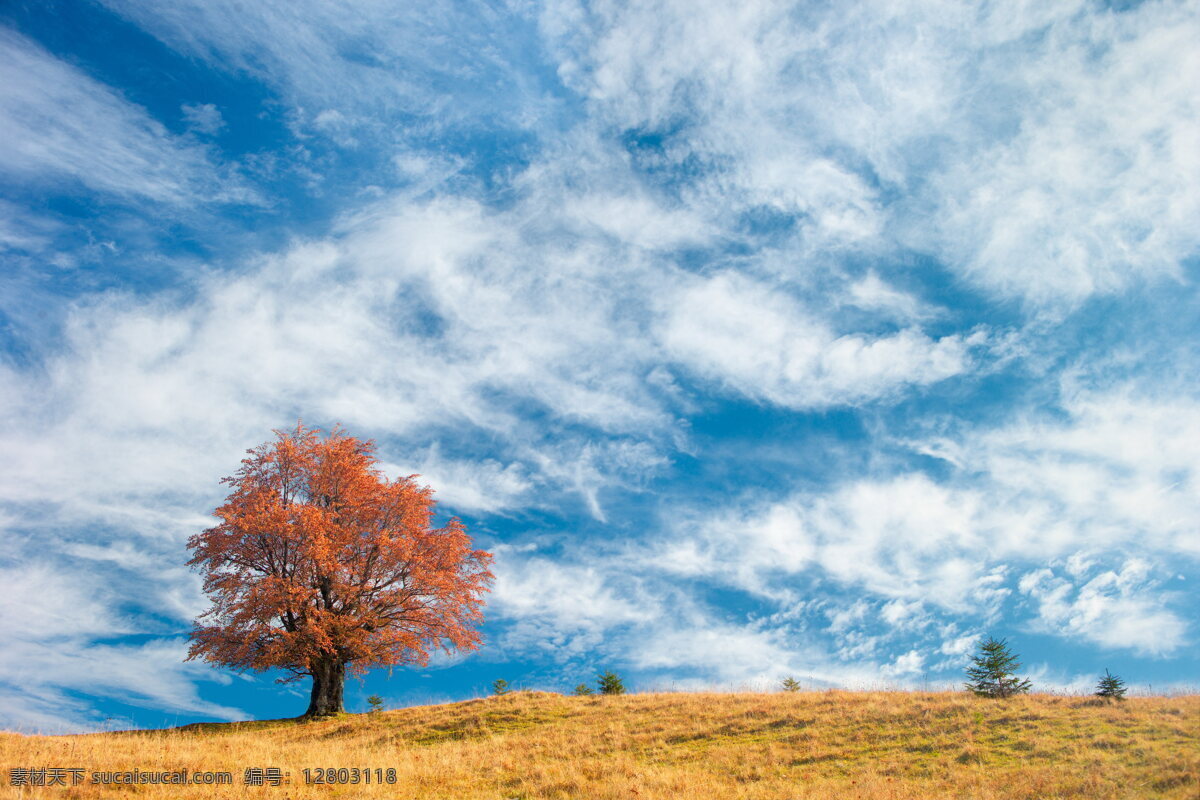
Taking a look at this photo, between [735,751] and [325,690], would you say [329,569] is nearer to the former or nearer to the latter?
[325,690]

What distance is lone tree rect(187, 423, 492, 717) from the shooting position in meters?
33.9

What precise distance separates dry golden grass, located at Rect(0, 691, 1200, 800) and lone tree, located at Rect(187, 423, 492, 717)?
5611 mm

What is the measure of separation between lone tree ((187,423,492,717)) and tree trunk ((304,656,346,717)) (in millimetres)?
51

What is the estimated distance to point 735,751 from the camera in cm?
2148

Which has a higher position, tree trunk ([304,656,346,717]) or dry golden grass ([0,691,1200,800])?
tree trunk ([304,656,346,717])

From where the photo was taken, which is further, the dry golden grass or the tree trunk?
the tree trunk

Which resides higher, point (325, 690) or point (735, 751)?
point (325, 690)

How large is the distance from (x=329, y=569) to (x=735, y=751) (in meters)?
21.9

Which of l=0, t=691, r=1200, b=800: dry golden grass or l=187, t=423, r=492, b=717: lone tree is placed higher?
l=187, t=423, r=492, b=717: lone tree

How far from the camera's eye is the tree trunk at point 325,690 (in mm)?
35344

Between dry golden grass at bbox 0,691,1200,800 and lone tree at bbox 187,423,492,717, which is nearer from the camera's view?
dry golden grass at bbox 0,691,1200,800

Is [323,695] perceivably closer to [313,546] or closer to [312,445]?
[313,546]

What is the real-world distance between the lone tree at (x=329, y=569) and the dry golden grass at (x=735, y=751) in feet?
18.4

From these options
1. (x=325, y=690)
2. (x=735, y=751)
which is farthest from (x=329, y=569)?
(x=735, y=751)
